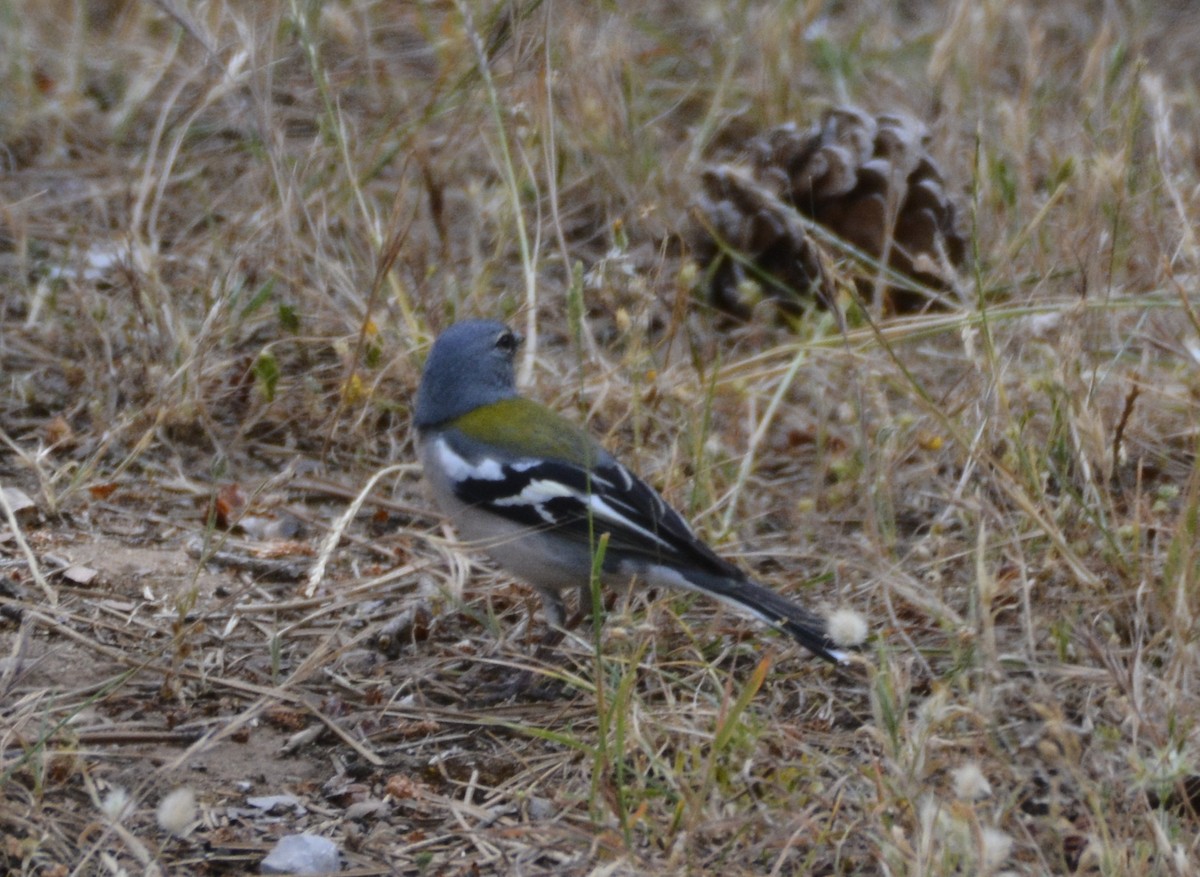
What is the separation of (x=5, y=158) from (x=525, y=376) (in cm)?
254

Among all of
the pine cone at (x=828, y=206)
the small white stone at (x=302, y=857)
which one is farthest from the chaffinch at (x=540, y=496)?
the pine cone at (x=828, y=206)

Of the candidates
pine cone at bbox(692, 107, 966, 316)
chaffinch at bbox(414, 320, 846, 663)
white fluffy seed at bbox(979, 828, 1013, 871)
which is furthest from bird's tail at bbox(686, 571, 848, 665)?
pine cone at bbox(692, 107, 966, 316)

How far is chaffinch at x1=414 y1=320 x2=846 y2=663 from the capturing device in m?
3.63

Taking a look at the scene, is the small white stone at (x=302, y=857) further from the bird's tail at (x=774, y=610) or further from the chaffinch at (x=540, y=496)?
the bird's tail at (x=774, y=610)

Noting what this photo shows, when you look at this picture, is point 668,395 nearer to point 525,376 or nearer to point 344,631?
point 525,376

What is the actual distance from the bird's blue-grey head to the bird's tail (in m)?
0.91

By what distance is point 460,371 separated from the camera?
164 inches

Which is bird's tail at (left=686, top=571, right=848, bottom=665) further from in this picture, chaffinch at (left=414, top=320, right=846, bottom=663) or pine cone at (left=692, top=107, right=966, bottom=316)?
pine cone at (left=692, top=107, right=966, bottom=316)

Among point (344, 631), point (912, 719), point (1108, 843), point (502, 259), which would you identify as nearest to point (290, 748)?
point (344, 631)

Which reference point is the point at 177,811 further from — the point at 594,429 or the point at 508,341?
the point at 594,429

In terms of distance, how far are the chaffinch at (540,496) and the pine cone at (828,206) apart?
64.8 inches

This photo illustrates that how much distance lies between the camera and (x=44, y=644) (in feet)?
11.8

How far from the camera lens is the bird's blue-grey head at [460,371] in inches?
164

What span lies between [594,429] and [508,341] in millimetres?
633
